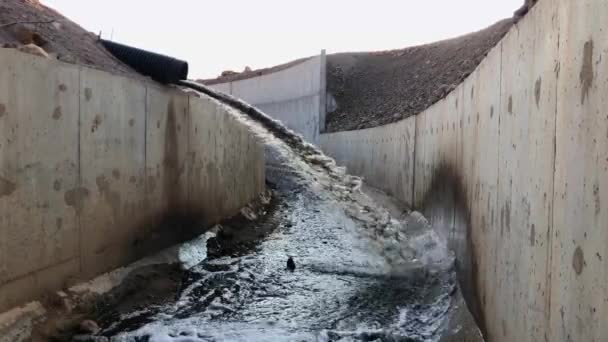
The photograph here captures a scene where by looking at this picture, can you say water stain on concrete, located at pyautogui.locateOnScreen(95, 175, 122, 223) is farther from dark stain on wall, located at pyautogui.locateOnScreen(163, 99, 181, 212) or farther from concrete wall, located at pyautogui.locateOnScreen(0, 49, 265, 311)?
dark stain on wall, located at pyautogui.locateOnScreen(163, 99, 181, 212)

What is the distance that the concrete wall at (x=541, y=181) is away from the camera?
1948mm

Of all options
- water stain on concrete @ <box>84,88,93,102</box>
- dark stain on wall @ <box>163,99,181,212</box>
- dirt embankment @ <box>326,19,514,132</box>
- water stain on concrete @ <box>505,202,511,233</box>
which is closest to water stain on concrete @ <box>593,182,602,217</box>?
water stain on concrete @ <box>505,202,511,233</box>

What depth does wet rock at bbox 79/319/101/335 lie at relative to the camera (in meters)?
4.08

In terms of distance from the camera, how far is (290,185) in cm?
1275

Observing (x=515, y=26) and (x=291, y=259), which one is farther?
(x=291, y=259)

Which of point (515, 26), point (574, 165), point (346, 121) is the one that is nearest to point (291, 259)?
point (515, 26)

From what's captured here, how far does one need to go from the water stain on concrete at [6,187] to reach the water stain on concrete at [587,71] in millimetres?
3553

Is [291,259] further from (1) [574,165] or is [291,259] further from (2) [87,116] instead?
(1) [574,165]

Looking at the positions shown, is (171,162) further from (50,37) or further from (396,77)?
(396,77)

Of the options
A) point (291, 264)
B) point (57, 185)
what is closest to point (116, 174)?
point (57, 185)


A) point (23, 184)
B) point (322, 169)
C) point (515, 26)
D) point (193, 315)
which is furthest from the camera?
point (322, 169)

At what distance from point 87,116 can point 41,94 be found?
0.71m

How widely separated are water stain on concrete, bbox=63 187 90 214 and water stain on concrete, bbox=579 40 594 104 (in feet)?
12.9

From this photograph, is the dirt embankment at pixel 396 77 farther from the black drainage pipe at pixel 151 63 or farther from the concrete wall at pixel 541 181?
the concrete wall at pixel 541 181
